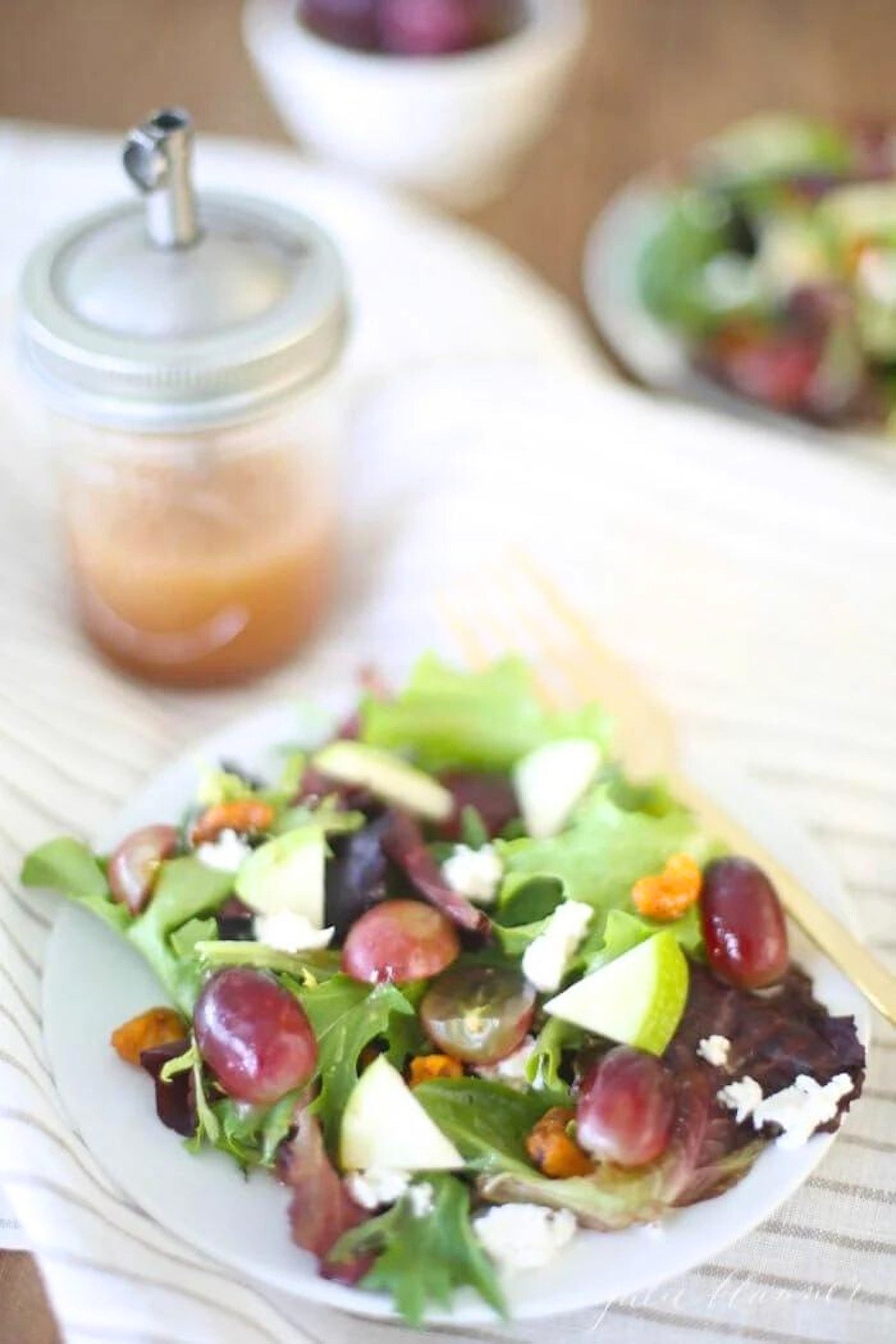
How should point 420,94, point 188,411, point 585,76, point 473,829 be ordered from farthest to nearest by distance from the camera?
point 585,76, point 420,94, point 188,411, point 473,829

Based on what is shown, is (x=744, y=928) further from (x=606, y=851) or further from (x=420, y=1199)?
(x=420, y=1199)

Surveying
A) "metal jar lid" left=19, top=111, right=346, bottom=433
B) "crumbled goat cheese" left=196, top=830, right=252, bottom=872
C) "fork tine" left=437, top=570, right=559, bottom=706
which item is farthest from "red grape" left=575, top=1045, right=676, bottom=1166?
"metal jar lid" left=19, top=111, right=346, bottom=433

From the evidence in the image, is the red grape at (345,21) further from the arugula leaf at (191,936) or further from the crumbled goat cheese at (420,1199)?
the crumbled goat cheese at (420,1199)

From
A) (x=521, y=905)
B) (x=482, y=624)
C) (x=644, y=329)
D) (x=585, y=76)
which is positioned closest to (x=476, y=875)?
(x=521, y=905)

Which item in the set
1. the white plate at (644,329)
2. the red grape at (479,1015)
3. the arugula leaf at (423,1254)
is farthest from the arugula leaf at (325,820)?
the white plate at (644,329)

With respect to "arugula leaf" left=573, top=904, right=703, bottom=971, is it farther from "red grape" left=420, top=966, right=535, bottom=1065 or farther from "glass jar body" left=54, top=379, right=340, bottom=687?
"glass jar body" left=54, top=379, right=340, bottom=687
